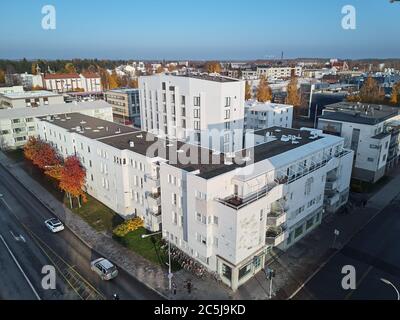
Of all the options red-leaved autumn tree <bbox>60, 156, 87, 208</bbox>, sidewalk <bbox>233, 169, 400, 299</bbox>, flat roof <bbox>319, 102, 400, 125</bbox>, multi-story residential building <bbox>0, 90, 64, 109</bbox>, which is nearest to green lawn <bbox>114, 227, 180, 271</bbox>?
sidewalk <bbox>233, 169, 400, 299</bbox>

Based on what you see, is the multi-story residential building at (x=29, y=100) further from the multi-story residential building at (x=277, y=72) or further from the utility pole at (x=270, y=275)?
the multi-story residential building at (x=277, y=72)

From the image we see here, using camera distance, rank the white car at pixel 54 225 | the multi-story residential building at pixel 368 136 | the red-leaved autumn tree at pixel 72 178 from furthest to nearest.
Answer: the multi-story residential building at pixel 368 136 → the red-leaved autumn tree at pixel 72 178 → the white car at pixel 54 225

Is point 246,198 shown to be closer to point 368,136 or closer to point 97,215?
point 97,215

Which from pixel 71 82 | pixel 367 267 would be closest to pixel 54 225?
pixel 367 267

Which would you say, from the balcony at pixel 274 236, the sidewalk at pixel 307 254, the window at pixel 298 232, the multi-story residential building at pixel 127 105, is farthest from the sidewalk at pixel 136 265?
the multi-story residential building at pixel 127 105

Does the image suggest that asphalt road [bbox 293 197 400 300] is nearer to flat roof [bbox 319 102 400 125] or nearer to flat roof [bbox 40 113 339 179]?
→ flat roof [bbox 40 113 339 179]
